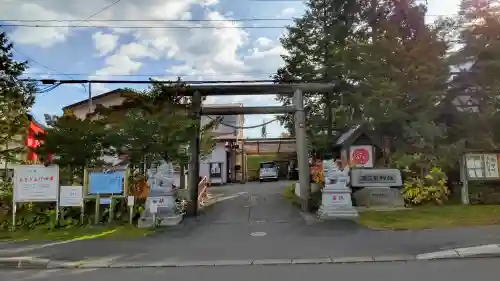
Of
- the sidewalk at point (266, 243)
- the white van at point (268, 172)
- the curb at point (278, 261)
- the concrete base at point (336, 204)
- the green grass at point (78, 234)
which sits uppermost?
the white van at point (268, 172)

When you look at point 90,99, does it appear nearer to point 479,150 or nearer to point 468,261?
point 479,150

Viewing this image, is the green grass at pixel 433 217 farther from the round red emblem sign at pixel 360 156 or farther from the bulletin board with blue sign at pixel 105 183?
the bulletin board with blue sign at pixel 105 183

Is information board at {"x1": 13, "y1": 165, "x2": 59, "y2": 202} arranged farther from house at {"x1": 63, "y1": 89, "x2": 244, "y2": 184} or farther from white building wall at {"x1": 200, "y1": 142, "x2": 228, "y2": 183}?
white building wall at {"x1": 200, "y1": 142, "x2": 228, "y2": 183}

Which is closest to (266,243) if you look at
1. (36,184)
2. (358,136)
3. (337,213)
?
(337,213)

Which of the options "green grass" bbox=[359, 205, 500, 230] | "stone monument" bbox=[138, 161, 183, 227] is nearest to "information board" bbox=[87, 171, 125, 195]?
"stone monument" bbox=[138, 161, 183, 227]

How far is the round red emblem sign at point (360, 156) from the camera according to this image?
63.2ft

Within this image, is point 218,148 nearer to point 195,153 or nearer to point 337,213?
point 195,153

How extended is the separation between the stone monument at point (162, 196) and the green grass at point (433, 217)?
19.2 feet

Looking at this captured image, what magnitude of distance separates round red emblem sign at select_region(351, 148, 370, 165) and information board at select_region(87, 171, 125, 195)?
36.1 feet

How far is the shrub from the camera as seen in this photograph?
14.5 metres

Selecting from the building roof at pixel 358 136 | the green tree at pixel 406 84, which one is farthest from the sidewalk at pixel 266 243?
the building roof at pixel 358 136

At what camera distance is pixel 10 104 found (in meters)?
14.1

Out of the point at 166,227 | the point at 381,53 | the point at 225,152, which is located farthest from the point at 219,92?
the point at 225,152

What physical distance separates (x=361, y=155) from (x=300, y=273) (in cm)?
1317
